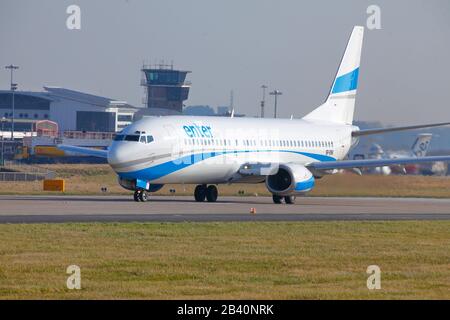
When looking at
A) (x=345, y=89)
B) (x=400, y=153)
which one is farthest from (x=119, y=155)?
(x=400, y=153)

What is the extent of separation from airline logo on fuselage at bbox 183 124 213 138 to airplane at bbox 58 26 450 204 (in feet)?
0.19

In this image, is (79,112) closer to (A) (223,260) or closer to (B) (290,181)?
(B) (290,181)

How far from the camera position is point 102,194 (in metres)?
63.1

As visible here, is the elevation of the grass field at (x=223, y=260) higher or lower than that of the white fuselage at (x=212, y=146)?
lower

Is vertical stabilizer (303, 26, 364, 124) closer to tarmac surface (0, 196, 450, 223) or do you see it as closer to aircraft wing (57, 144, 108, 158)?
tarmac surface (0, 196, 450, 223)

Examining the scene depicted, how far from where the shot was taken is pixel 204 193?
2223 inches

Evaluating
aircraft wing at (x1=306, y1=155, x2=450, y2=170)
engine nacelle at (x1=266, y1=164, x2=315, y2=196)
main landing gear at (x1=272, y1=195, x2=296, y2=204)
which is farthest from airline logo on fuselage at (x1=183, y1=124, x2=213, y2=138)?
aircraft wing at (x1=306, y1=155, x2=450, y2=170)

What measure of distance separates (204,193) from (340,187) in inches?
363

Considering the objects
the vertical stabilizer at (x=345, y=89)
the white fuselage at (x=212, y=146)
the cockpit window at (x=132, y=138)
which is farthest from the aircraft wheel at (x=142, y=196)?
the vertical stabilizer at (x=345, y=89)

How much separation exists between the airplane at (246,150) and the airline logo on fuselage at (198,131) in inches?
2.2

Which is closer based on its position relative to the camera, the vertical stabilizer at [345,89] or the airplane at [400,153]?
the vertical stabilizer at [345,89]

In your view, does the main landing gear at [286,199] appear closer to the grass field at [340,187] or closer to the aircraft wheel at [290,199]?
the aircraft wheel at [290,199]

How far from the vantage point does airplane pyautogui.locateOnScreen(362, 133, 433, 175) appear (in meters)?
71.1

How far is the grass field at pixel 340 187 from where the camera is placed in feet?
205
